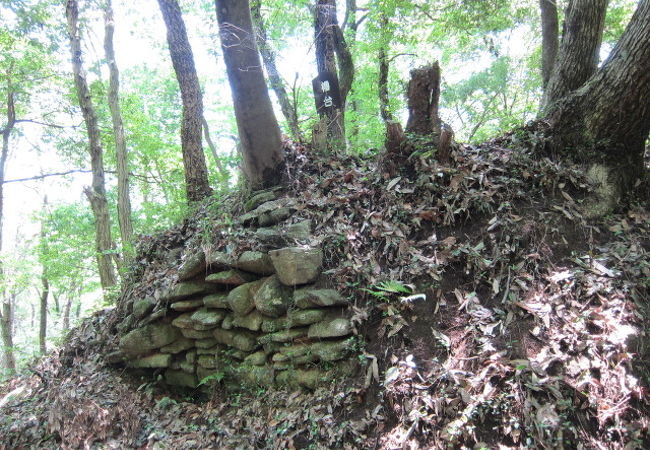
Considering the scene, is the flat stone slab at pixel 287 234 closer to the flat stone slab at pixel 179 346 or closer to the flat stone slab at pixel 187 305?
the flat stone slab at pixel 187 305

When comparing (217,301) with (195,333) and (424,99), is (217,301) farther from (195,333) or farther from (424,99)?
(424,99)

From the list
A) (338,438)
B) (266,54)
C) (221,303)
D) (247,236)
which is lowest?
(338,438)

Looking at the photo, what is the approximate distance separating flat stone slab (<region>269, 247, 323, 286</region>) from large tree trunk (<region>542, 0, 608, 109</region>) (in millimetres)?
3651

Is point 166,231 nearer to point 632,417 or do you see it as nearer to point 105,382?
point 105,382

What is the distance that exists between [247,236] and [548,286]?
3296 mm

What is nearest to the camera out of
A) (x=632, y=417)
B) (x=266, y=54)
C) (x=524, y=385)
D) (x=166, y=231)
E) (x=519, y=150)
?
(x=632, y=417)

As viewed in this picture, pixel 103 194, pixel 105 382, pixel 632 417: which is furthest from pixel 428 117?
pixel 103 194

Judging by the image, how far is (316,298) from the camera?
12.4 feet

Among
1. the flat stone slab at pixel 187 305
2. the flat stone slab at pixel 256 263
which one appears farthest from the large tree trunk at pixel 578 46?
the flat stone slab at pixel 187 305

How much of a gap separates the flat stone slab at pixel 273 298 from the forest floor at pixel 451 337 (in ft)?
1.87

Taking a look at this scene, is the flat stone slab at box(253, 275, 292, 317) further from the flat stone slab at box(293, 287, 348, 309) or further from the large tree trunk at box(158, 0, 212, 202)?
the large tree trunk at box(158, 0, 212, 202)

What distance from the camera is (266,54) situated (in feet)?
29.0

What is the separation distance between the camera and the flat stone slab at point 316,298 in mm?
3732

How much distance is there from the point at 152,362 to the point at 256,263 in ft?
6.57
